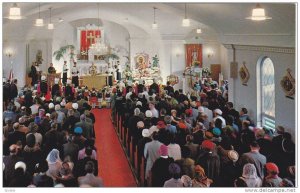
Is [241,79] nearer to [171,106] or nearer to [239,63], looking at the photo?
[239,63]

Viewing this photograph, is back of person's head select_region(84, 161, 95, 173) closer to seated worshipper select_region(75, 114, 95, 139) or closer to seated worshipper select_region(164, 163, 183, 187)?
seated worshipper select_region(164, 163, 183, 187)

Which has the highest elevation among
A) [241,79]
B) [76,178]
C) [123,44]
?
[123,44]

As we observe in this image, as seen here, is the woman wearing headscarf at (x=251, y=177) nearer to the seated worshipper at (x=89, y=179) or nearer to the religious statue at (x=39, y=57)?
the seated worshipper at (x=89, y=179)

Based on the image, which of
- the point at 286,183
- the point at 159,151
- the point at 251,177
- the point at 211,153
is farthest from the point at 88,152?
the point at 286,183

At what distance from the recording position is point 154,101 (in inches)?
664

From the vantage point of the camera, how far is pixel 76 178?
848 centimetres

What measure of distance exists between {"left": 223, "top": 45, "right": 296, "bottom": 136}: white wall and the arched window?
0.84 feet

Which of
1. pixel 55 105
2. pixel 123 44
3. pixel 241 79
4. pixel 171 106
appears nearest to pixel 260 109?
pixel 241 79

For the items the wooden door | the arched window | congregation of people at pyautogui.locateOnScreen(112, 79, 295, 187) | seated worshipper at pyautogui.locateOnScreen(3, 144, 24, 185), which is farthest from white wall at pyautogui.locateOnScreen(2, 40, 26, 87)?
seated worshipper at pyautogui.locateOnScreen(3, 144, 24, 185)

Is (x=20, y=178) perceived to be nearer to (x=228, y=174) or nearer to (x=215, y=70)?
(x=228, y=174)

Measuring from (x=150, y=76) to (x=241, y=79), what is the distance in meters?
12.5

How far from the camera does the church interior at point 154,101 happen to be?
9.12 meters

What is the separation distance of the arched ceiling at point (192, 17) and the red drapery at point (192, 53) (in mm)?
654

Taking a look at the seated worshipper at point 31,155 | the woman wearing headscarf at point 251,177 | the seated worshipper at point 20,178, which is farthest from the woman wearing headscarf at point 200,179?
the seated worshipper at point 31,155
